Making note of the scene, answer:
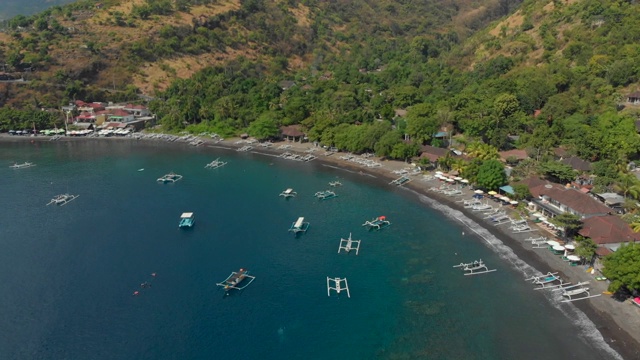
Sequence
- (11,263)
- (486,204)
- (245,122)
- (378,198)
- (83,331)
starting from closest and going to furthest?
(83,331), (11,263), (486,204), (378,198), (245,122)

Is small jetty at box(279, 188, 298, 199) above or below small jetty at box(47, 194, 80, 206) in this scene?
above

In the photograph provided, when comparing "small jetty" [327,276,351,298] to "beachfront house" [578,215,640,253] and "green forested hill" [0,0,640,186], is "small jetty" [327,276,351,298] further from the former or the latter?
"green forested hill" [0,0,640,186]

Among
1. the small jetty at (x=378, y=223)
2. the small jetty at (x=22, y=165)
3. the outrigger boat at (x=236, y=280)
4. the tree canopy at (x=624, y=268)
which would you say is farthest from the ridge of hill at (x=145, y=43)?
the tree canopy at (x=624, y=268)

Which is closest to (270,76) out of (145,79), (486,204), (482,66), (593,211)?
(145,79)

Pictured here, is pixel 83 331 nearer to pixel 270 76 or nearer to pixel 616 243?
pixel 616 243

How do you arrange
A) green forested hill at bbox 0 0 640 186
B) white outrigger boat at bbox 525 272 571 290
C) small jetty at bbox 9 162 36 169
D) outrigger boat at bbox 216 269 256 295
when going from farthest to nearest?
small jetty at bbox 9 162 36 169 < green forested hill at bbox 0 0 640 186 < outrigger boat at bbox 216 269 256 295 < white outrigger boat at bbox 525 272 571 290

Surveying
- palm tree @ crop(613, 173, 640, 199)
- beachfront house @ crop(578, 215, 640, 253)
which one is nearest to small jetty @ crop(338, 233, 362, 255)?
beachfront house @ crop(578, 215, 640, 253)
